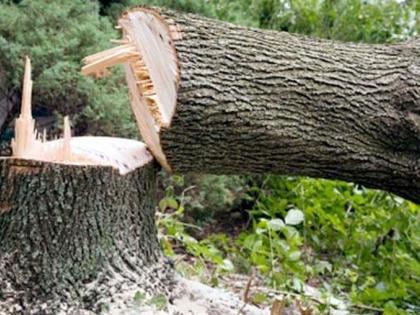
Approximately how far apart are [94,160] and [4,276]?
47 centimetres

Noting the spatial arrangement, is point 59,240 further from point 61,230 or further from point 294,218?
point 294,218

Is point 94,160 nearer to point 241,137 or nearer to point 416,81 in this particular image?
point 241,137

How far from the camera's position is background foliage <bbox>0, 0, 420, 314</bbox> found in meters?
3.27

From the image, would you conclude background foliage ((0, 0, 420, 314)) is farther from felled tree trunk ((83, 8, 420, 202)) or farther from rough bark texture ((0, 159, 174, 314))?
rough bark texture ((0, 159, 174, 314))

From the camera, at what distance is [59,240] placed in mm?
2482

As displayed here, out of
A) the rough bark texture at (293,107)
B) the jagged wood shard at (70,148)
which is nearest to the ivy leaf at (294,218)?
the rough bark texture at (293,107)

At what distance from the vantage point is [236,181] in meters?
5.05

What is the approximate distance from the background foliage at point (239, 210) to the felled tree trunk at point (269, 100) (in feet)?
1.78

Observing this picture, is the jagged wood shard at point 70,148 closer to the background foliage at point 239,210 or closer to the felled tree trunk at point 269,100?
the felled tree trunk at point 269,100

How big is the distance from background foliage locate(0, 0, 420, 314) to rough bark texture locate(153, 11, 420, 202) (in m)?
0.54

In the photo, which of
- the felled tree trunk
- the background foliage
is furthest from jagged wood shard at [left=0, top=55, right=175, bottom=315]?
the background foliage

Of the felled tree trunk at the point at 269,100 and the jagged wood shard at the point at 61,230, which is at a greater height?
the felled tree trunk at the point at 269,100

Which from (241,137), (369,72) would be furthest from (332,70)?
(241,137)

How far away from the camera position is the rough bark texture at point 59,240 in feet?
8.06
